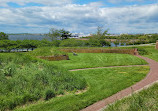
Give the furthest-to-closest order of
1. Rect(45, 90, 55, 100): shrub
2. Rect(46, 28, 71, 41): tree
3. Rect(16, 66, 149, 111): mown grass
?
Rect(46, 28, 71, 41): tree
Rect(45, 90, 55, 100): shrub
Rect(16, 66, 149, 111): mown grass

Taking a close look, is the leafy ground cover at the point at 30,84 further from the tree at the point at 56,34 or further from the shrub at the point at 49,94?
the tree at the point at 56,34

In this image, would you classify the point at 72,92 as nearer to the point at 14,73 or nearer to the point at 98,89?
the point at 98,89

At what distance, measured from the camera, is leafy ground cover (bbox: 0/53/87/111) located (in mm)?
6289

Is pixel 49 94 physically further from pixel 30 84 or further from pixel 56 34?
pixel 56 34

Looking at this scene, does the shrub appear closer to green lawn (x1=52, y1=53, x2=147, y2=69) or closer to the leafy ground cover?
the leafy ground cover

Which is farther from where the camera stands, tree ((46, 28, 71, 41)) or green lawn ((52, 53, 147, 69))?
tree ((46, 28, 71, 41))

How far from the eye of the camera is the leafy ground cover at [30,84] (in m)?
6.29

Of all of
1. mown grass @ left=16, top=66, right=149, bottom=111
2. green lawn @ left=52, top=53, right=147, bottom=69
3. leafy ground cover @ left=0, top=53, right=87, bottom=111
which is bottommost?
mown grass @ left=16, top=66, right=149, bottom=111

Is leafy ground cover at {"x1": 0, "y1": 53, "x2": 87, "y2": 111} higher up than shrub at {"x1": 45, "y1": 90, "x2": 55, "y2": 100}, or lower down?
higher up

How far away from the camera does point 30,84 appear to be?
23.8ft

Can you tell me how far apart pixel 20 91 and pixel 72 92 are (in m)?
2.42

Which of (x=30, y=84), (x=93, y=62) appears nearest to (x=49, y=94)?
(x=30, y=84)

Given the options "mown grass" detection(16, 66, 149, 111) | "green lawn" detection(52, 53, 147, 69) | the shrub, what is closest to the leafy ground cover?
the shrub

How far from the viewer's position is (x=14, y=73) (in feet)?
26.6
